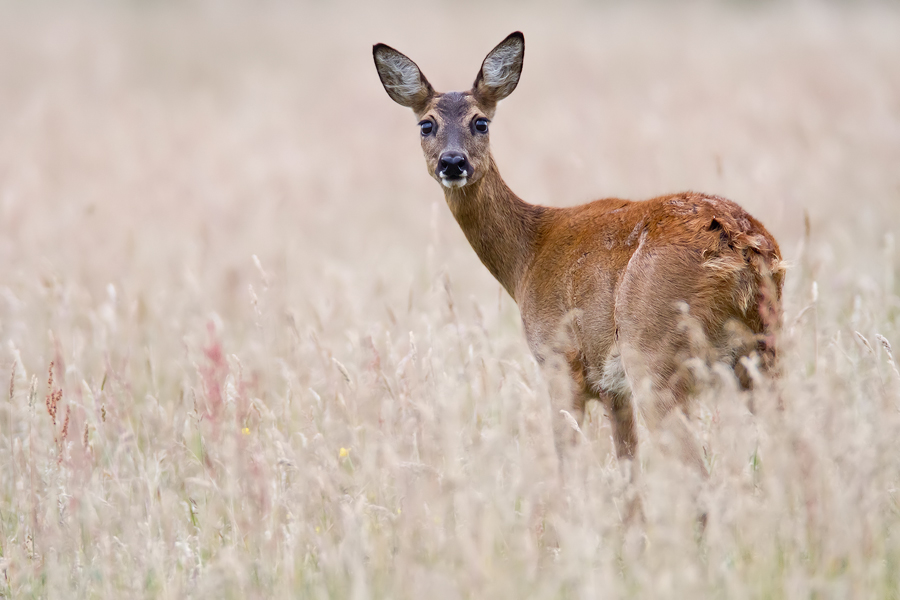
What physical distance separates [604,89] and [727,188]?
5.38 metres

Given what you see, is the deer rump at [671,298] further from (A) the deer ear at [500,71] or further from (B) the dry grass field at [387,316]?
(A) the deer ear at [500,71]

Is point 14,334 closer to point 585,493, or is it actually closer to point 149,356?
point 149,356

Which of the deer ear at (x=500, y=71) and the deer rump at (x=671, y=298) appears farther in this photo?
the deer ear at (x=500, y=71)

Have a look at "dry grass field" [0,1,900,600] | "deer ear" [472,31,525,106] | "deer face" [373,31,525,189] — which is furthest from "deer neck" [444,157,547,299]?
"deer ear" [472,31,525,106]

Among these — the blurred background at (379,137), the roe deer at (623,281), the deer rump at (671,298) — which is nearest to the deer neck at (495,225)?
the roe deer at (623,281)

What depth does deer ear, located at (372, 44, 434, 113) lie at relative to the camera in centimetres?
561

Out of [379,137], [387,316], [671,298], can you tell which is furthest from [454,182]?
[379,137]

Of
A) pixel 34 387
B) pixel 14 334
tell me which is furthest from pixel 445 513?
pixel 14 334

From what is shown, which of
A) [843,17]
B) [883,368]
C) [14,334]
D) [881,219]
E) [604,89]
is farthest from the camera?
[843,17]

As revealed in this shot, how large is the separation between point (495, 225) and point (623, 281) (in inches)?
51.3

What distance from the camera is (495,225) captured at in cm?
529

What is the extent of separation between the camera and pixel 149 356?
566cm

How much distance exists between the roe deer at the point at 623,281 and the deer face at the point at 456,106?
11 mm

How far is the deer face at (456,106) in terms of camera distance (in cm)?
505
